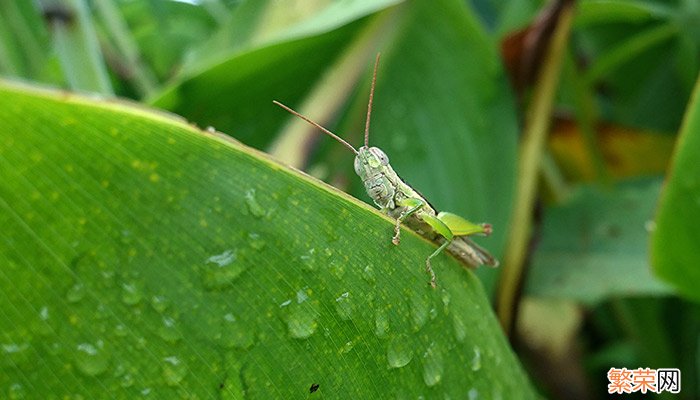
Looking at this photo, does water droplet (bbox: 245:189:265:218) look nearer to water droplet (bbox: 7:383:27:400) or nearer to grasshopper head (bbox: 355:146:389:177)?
water droplet (bbox: 7:383:27:400)

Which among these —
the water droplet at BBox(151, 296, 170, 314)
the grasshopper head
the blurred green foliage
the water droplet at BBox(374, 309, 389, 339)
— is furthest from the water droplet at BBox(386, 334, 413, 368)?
the blurred green foliage

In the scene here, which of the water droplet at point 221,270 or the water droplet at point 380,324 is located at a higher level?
the water droplet at point 221,270

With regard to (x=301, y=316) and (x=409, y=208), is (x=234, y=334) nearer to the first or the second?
(x=301, y=316)

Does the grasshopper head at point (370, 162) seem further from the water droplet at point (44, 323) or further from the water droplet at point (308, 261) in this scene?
the water droplet at point (44, 323)

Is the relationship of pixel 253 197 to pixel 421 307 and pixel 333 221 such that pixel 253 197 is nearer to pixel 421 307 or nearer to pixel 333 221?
pixel 333 221

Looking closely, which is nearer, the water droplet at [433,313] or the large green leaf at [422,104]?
the water droplet at [433,313]

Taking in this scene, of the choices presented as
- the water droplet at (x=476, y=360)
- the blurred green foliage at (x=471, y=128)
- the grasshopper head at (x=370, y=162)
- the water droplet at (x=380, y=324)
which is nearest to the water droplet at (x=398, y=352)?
the water droplet at (x=380, y=324)
